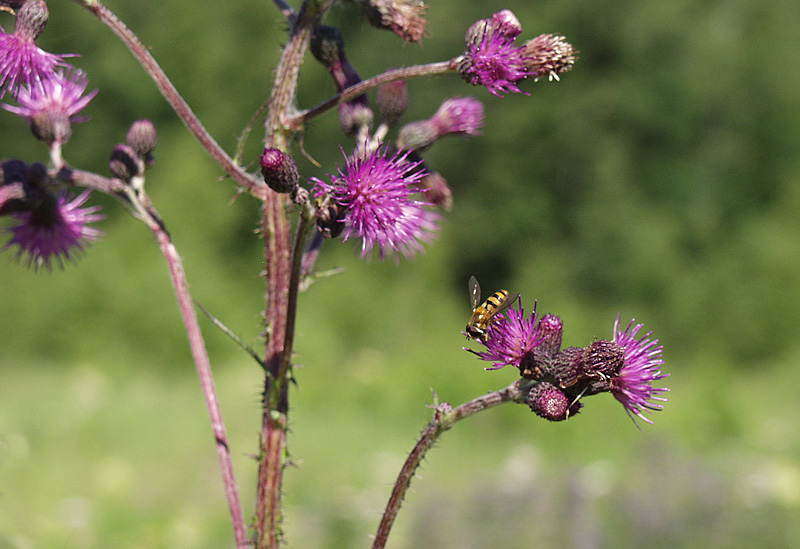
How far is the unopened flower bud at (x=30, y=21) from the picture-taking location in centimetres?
128

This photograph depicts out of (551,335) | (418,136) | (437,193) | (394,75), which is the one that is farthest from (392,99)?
(551,335)

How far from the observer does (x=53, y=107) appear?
1654 millimetres

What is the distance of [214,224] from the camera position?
1448 centimetres

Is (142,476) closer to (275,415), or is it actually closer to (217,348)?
(217,348)

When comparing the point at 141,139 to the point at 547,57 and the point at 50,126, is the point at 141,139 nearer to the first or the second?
the point at 50,126

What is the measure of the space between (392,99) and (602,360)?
0.73m

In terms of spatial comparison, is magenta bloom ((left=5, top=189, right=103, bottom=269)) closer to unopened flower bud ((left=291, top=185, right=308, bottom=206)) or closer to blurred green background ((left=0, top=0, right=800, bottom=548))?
unopened flower bud ((left=291, top=185, right=308, bottom=206))

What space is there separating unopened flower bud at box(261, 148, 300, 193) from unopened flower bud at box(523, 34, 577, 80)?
0.43 meters

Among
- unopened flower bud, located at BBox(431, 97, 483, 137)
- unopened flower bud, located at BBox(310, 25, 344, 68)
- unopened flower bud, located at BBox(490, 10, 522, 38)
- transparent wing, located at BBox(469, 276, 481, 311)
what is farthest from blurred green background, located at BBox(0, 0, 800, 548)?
transparent wing, located at BBox(469, 276, 481, 311)

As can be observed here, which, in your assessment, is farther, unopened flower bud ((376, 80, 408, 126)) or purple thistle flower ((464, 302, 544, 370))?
unopened flower bud ((376, 80, 408, 126))

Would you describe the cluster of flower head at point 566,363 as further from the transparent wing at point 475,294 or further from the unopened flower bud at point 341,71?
the unopened flower bud at point 341,71

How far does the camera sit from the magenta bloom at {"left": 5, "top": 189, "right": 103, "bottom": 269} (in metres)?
1.60

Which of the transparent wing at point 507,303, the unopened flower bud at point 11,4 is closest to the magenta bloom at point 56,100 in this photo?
the unopened flower bud at point 11,4

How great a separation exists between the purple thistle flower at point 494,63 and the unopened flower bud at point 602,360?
1.40 feet
